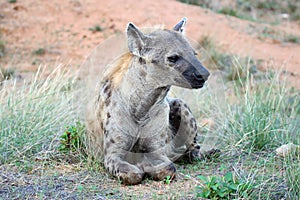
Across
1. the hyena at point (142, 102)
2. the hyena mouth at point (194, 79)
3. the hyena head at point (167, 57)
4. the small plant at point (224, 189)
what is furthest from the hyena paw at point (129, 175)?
the hyena mouth at point (194, 79)

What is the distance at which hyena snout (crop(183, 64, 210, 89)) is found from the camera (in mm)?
5133

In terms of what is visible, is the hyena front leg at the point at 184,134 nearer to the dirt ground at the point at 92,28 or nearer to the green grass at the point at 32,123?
the green grass at the point at 32,123

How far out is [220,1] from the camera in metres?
16.9

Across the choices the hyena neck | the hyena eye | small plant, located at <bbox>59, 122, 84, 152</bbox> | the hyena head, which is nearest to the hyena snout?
the hyena head

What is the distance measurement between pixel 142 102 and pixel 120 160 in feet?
2.04

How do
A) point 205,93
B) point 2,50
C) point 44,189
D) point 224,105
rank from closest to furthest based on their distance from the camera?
point 44,189
point 224,105
point 205,93
point 2,50

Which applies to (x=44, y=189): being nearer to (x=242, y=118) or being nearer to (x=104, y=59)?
(x=242, y=118)

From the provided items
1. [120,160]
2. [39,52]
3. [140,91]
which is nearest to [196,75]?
[140,91]

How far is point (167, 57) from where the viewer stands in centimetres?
534

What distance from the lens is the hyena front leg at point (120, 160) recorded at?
17.8 ft

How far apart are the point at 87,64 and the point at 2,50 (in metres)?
2.61

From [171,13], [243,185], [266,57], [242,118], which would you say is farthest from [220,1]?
[243,185]

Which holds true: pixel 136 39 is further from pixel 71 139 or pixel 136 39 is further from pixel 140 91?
pixel 71 139

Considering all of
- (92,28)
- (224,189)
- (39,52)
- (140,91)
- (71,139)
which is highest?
(140,91)
